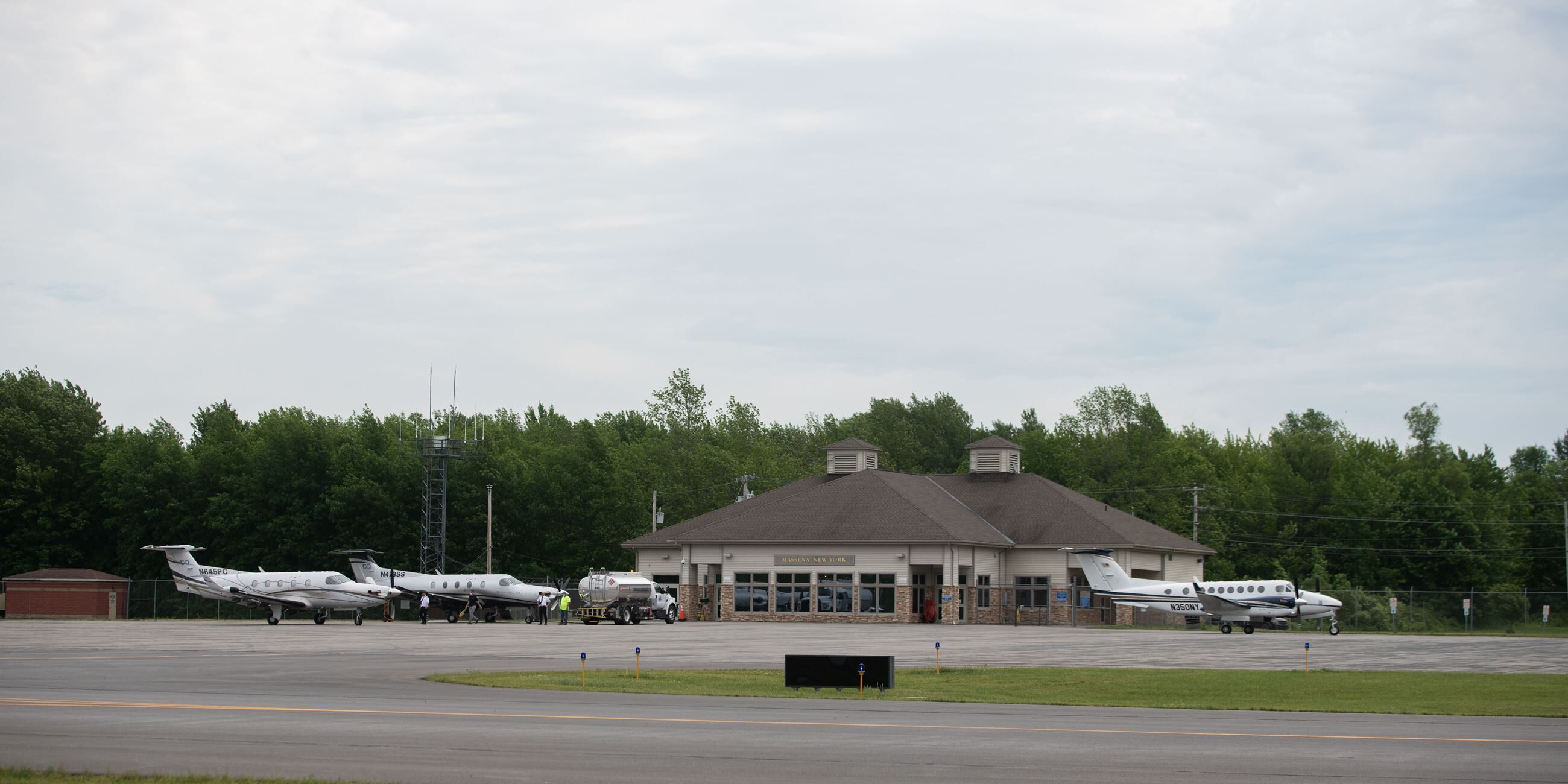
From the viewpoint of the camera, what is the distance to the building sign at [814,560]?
67312mm

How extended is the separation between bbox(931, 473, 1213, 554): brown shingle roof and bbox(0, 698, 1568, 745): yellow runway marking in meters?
50.1

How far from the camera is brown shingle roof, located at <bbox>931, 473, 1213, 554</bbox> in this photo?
2709 inches

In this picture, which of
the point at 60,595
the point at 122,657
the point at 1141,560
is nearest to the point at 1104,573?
the point at 1141,560

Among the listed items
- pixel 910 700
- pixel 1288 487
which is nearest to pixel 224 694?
pixel 910 700

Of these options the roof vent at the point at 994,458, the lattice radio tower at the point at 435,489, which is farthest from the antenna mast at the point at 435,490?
the roof vent at the point at 994,458

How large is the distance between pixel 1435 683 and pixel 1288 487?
73.1 metres

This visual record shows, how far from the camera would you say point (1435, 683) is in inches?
1089

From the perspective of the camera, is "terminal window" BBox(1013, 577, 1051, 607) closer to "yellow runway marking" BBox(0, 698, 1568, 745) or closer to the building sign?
the building sign

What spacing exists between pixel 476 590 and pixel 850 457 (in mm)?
21236

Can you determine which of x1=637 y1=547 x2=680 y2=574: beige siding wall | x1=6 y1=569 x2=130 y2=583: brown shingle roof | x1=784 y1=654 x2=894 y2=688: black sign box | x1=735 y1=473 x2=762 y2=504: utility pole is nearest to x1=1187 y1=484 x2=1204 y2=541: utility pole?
x1=735 y1=473 x2=762 y2=504: utility pole

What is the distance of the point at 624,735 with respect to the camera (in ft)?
55.4

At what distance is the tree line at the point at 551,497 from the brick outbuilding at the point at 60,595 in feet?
44.8

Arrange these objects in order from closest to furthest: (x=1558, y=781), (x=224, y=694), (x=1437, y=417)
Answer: (x=1558, y=781)
(x=224, y=694)
(x=1437, y=417)

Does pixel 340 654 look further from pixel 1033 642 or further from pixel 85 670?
pixel 1033 642
